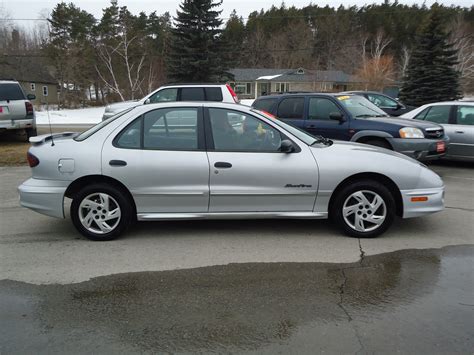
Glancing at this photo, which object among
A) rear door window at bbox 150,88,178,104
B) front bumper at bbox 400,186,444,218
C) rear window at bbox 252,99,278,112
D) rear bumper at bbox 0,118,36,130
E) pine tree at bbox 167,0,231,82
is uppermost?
pine tree at bbox 167,0,231,82

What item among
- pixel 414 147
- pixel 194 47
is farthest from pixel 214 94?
pixel 194 47

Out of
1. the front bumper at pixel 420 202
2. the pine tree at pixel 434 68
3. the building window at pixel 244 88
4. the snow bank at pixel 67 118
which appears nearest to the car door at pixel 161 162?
the front bumper at pixel 420 202

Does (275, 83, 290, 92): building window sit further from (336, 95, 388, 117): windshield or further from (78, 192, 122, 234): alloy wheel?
(78, 192, 122, 234): alloy wheel

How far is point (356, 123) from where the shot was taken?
841cm

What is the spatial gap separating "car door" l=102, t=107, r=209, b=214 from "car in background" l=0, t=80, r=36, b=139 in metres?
8.66

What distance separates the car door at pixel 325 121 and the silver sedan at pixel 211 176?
3.59m

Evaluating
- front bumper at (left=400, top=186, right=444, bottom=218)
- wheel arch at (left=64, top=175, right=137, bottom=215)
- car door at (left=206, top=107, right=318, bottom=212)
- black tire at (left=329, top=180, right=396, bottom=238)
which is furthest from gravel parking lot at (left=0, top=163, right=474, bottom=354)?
wheel arch at (left=64, top=175, right=137, bottom=215)

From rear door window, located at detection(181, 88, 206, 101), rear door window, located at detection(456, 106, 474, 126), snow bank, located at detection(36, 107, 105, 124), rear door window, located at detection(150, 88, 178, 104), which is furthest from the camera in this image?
snow bank, located at detection(36, 107, 105, 124)

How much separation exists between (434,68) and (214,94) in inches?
952

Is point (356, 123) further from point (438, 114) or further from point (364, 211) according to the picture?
point (364, 211)

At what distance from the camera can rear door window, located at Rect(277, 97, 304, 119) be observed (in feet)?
30.1

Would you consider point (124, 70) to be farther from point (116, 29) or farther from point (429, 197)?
→ point (429, 197)

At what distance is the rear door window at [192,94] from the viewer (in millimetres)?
11039

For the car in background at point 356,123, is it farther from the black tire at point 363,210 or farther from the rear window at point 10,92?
the rear window at point 10,92
